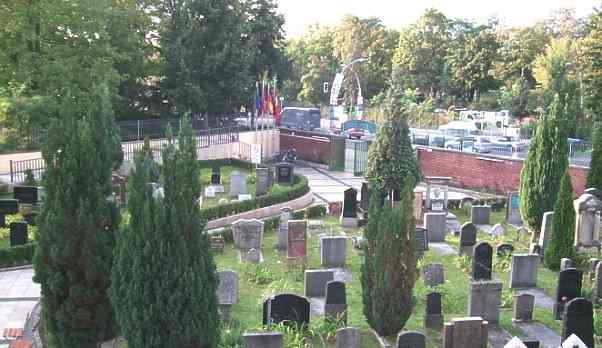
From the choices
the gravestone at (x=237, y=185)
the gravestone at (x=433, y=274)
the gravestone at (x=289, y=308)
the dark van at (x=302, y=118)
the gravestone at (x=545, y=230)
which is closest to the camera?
the gravestone at (x=289, y=308)

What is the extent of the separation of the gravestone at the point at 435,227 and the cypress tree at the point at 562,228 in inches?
135

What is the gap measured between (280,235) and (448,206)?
8201 mm

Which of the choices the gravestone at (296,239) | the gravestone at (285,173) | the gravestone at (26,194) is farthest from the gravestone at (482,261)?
the gravestone at (26,194)

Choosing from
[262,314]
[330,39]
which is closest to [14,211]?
[262,314]

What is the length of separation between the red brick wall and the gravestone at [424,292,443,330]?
48.8 ft

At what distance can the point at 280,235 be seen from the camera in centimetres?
1853

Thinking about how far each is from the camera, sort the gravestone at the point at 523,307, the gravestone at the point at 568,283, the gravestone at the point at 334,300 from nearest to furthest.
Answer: the gravestone at the point at 334,300 → the gravestone at the point at 523,307 → the gravestone at the point at 568,283

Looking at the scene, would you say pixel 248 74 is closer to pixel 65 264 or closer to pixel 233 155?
pixel 233 155

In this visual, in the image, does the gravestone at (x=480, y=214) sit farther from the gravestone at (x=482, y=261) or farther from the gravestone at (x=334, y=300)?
the gravestone at (x=334, y=300)

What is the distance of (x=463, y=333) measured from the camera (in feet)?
36.8

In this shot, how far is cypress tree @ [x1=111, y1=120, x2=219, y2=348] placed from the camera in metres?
8.95

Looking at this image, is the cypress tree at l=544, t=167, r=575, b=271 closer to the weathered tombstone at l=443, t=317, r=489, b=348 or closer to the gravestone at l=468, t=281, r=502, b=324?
the gravestone at l=468, t=281, r=502, b=324

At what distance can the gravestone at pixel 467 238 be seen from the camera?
17.8 meters

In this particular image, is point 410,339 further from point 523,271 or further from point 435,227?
point 435,227
